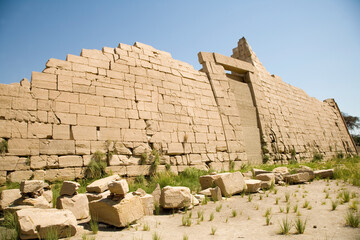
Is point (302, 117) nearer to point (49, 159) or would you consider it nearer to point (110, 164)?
point (110, 164)

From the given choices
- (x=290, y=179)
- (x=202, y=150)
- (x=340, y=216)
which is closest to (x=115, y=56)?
(x=202, y=150)

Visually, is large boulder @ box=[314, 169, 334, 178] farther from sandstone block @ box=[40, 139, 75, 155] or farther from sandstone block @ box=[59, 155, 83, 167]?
sandstone block @ box=[40, 139, 75, 155]

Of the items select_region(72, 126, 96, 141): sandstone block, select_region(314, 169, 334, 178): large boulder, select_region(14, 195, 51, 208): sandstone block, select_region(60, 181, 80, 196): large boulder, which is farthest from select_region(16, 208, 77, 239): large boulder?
select_region(314, 169, 334, 178): large boulder

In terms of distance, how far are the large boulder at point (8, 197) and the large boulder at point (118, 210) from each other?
1519mm

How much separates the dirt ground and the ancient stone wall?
329 cm

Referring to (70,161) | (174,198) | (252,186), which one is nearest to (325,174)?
(252,186)

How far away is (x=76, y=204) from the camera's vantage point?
4.62m

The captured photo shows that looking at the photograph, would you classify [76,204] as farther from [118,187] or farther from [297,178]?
[297,178]

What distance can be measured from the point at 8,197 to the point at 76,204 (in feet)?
4.44

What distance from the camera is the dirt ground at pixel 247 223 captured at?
361 centimetres

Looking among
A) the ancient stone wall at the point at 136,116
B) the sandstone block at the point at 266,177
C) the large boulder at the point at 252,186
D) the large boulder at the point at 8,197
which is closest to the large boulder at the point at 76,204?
the large boulder at the point at 8,197

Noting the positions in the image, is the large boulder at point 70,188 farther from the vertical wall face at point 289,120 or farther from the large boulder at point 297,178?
the vertical wall face at point 289,120

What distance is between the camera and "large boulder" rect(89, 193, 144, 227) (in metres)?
4.05

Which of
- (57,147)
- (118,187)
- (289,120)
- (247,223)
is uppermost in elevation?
(289,120)
